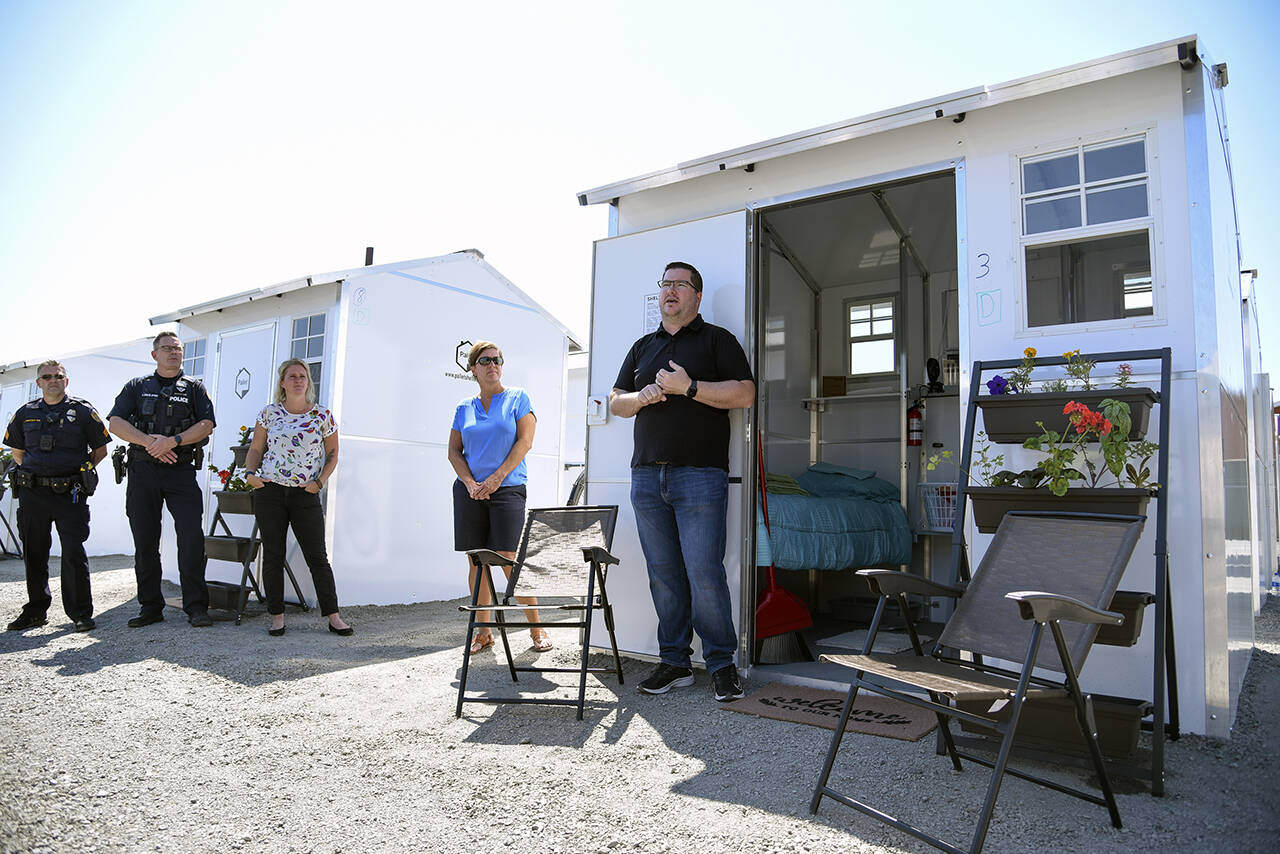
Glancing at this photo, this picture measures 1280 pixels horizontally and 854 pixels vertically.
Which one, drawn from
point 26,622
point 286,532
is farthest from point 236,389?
point 286,532

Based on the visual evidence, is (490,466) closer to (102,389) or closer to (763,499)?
(763,499)

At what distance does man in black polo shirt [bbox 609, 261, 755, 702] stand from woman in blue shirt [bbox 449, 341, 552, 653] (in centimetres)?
90

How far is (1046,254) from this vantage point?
322 centimetres

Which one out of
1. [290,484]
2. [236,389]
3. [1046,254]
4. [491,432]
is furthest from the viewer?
[236,389]

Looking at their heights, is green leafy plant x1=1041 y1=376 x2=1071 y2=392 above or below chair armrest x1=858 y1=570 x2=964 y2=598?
above

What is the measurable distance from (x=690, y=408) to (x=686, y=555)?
0.67m

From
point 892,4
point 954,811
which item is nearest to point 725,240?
point 892,4

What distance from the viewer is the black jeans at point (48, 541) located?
191 inches

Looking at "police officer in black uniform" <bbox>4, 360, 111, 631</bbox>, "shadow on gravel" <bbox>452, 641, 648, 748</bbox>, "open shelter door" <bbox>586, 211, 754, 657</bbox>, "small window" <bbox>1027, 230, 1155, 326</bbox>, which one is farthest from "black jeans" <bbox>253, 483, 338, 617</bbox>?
"small window" <bbox>1027, 230, 1155, 326</bbox>

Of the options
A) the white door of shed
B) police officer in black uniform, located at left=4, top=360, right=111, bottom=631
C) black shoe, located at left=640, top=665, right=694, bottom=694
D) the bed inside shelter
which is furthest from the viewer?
the white door of shed

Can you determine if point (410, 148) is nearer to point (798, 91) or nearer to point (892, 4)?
point (798, 91)

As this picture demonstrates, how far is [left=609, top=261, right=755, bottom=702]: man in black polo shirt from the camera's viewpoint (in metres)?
3.50

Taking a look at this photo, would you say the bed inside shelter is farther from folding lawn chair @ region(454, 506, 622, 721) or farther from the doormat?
folding lawn chair @ region(454, 506, 622, 721)

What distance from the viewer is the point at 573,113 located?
5.26 metres
